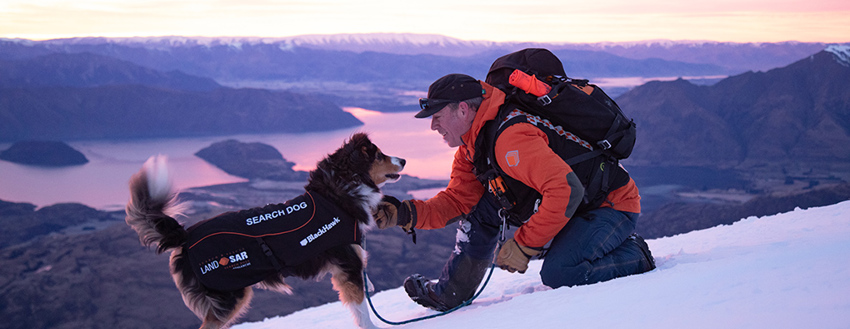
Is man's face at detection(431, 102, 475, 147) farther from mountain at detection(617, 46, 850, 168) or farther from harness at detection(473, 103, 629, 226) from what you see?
Result: mountain at detection(617, 46, 850, 168)

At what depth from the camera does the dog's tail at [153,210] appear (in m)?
2.98

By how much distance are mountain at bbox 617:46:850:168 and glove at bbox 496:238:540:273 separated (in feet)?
337

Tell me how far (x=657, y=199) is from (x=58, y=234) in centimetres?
7855

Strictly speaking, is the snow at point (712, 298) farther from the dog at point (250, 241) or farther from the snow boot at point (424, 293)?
the dog at point (250, 241)

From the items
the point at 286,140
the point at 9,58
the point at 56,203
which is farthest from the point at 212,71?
the point at 56,203

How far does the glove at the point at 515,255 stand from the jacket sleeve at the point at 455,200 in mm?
724

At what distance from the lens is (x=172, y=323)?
34.3 metres

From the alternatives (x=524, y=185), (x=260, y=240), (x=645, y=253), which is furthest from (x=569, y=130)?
(x=260, y=240)

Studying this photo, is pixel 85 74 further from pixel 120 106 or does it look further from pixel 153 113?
pixel 153 113

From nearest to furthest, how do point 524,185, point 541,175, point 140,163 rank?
point 541,175, point 524,185, point 140,163

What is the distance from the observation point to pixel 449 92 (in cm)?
305

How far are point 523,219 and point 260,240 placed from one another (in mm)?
1701

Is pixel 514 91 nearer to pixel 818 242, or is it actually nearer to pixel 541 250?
pixel 541 250

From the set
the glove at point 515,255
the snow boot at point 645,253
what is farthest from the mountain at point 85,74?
the snow boot at point 645,253
